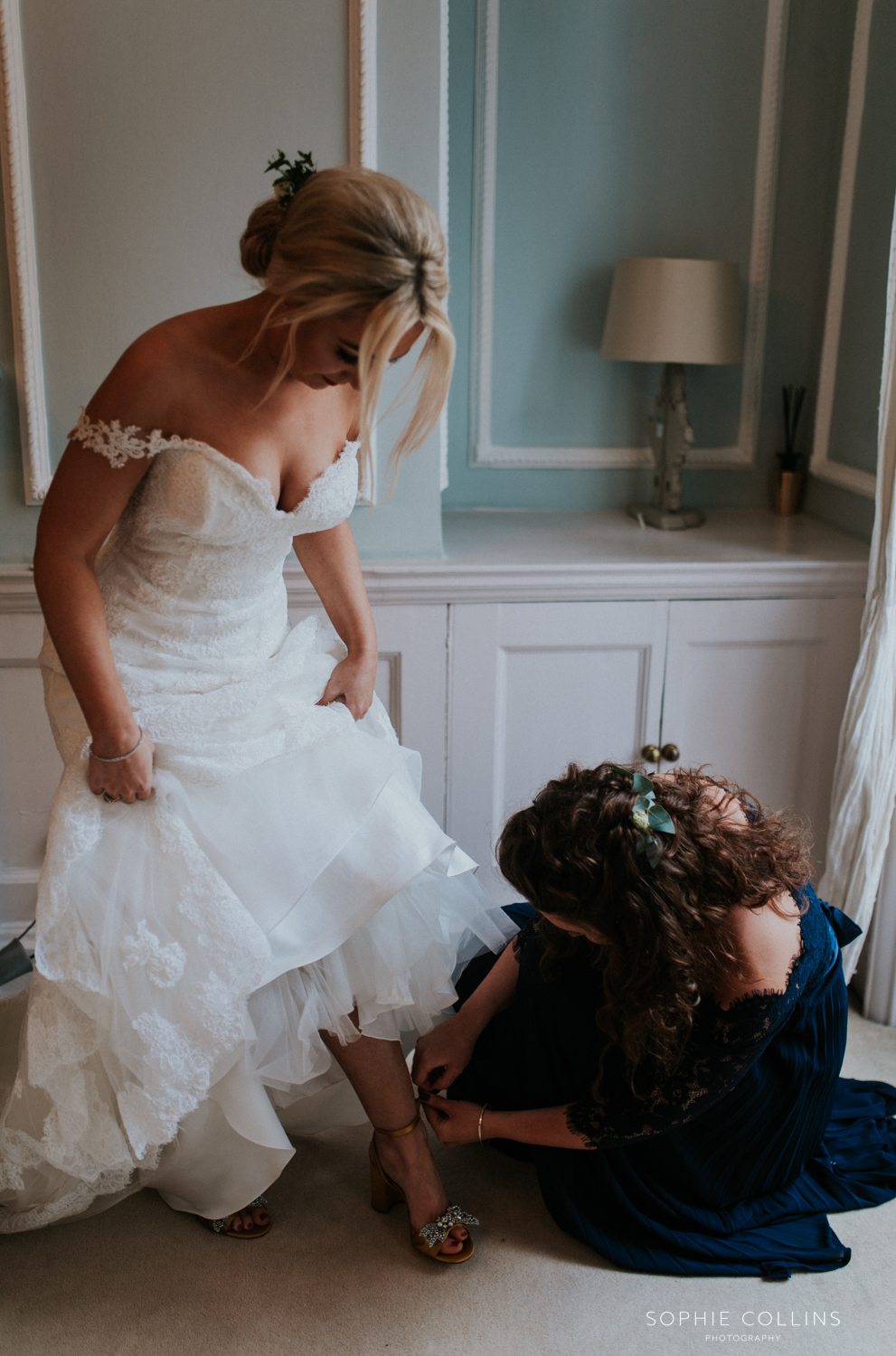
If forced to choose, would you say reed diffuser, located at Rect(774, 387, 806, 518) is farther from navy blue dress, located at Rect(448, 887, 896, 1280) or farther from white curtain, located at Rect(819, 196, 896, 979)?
navy blue dress, located at Rect(448, 887, 896, 1280)

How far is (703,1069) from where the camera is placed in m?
1.44

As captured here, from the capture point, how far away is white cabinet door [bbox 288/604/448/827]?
2.16m

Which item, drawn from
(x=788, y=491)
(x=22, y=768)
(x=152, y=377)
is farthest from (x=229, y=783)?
(x=788, y=491)

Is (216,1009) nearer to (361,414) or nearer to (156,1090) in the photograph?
(156,1090)

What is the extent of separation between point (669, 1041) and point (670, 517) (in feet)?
4.71

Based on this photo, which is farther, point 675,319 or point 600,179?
point 600,179

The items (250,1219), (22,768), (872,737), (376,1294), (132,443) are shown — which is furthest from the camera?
(22,768)

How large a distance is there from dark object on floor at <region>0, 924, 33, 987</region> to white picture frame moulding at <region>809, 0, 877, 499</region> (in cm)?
202

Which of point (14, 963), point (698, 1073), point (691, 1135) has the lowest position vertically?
point (14, 963)

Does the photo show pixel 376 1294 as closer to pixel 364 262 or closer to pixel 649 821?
pixel 649 821

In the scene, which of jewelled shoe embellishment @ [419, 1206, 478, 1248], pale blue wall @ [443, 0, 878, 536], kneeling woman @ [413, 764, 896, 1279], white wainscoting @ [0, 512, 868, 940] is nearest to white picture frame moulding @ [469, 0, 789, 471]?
pale blue wall @ [443, 0, 878, 536]

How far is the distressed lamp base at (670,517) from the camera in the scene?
2516mm

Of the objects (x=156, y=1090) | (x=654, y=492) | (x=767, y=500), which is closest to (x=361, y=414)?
(x=156, y=1090)

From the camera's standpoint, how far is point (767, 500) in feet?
9.18
